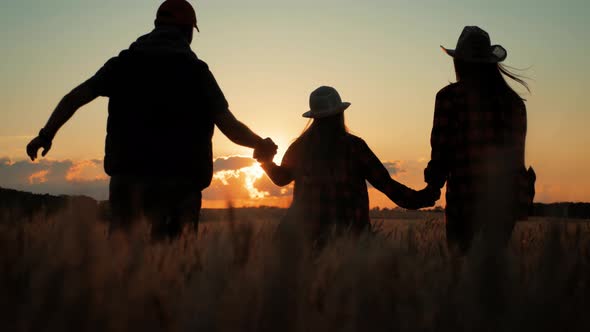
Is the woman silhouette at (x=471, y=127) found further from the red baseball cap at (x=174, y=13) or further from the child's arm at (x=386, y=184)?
the red baseball cap at (x=174, y=13)

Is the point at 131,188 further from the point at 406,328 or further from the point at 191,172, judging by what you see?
the point at 406,328

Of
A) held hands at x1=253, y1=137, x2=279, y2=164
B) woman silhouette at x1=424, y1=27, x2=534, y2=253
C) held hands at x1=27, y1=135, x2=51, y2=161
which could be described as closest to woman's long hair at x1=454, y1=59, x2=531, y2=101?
woman silhouette at x1=424, y1=27, x2=534, y2=253

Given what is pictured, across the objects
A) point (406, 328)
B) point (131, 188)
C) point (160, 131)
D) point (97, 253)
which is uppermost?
point (160, 131)

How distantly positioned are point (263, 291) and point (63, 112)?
3695 mm

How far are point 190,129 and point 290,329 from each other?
10.7 ft

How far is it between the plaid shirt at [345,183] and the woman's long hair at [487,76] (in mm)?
1021

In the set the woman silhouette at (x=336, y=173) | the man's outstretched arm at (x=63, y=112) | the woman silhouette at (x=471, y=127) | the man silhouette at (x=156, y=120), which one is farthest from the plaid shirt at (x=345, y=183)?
the man's outstretched arm at (x=63, y=112)

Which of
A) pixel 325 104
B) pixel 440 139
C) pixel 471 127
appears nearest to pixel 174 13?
pixel 325 104

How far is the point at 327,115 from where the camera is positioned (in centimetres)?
582

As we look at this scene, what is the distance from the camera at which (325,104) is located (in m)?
5.91

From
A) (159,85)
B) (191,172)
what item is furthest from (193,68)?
(191,172)

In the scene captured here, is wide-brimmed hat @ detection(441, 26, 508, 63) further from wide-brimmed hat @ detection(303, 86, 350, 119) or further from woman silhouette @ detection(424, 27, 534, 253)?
wide-brimmed hat @ detection(303, 86, 350, 119)

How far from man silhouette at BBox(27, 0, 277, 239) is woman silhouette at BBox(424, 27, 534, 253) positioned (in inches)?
60.6

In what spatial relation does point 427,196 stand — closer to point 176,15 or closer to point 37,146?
point 176,15
